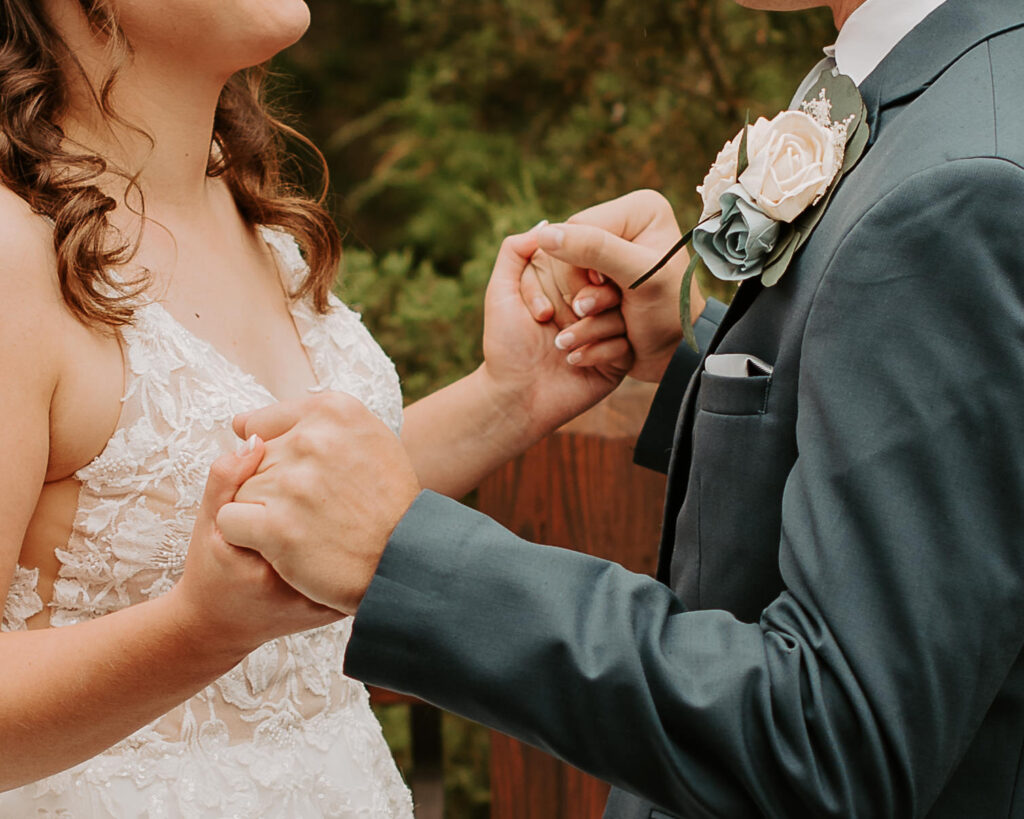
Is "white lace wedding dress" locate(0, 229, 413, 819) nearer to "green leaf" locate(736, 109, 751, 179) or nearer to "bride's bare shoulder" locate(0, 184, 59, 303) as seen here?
"bride's bare shoulder" locate(0, 184, 59, 303)

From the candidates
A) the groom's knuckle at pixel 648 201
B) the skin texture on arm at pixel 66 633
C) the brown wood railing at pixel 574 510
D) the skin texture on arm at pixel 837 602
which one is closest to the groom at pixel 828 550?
the skin texture on arm at pixel 837 602

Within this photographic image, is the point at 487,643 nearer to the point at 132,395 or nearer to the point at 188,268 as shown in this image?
the point at 132,395

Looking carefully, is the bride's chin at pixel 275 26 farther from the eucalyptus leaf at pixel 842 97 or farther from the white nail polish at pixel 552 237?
the eucalyptus leaf at pixel 842 97

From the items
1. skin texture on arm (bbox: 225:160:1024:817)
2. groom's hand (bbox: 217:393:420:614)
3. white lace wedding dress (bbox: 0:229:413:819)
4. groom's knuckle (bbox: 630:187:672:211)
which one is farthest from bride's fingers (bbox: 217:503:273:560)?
groom's knuckle (bbox: 630:187:672:211)

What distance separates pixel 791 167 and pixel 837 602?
56 cm

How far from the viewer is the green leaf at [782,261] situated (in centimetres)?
127

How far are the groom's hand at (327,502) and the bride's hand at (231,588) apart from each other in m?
0.03

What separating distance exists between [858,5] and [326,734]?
1387 mm

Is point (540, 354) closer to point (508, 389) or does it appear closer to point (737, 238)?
point (508, 389)

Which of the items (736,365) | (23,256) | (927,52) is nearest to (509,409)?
(736,365)

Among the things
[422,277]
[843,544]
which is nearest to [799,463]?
[843,544]

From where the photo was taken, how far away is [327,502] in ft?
3.96

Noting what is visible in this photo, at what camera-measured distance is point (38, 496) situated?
145 cm

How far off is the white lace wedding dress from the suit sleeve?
0.55 m
